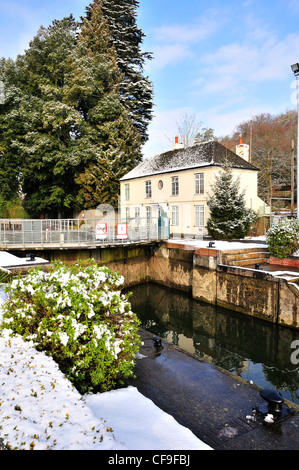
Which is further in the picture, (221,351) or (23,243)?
(23,243)

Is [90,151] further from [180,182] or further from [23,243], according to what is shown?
[23,243]

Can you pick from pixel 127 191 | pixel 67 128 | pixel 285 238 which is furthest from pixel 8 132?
pixel 285 238

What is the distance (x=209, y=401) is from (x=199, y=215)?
67.5 ft

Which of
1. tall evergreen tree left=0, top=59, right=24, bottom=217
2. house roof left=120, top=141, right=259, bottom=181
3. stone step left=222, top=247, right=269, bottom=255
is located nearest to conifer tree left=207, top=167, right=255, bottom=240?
house roof left=120, top=141, right=259, bottom=181

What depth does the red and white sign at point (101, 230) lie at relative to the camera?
667 inches

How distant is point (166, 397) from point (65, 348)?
2096mm

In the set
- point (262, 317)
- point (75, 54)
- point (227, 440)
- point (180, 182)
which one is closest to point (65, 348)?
point (227, 440)

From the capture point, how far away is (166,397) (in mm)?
5395

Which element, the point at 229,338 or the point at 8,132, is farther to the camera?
the point at 8,132

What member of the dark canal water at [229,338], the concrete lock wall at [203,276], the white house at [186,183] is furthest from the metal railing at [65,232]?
the white house at [186,183]

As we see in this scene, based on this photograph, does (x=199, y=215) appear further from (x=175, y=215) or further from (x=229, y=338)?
(x=229, y=338)

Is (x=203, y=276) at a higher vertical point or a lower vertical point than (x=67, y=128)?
lower

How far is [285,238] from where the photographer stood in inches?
590

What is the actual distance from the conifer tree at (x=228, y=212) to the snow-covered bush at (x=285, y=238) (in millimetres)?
6789
